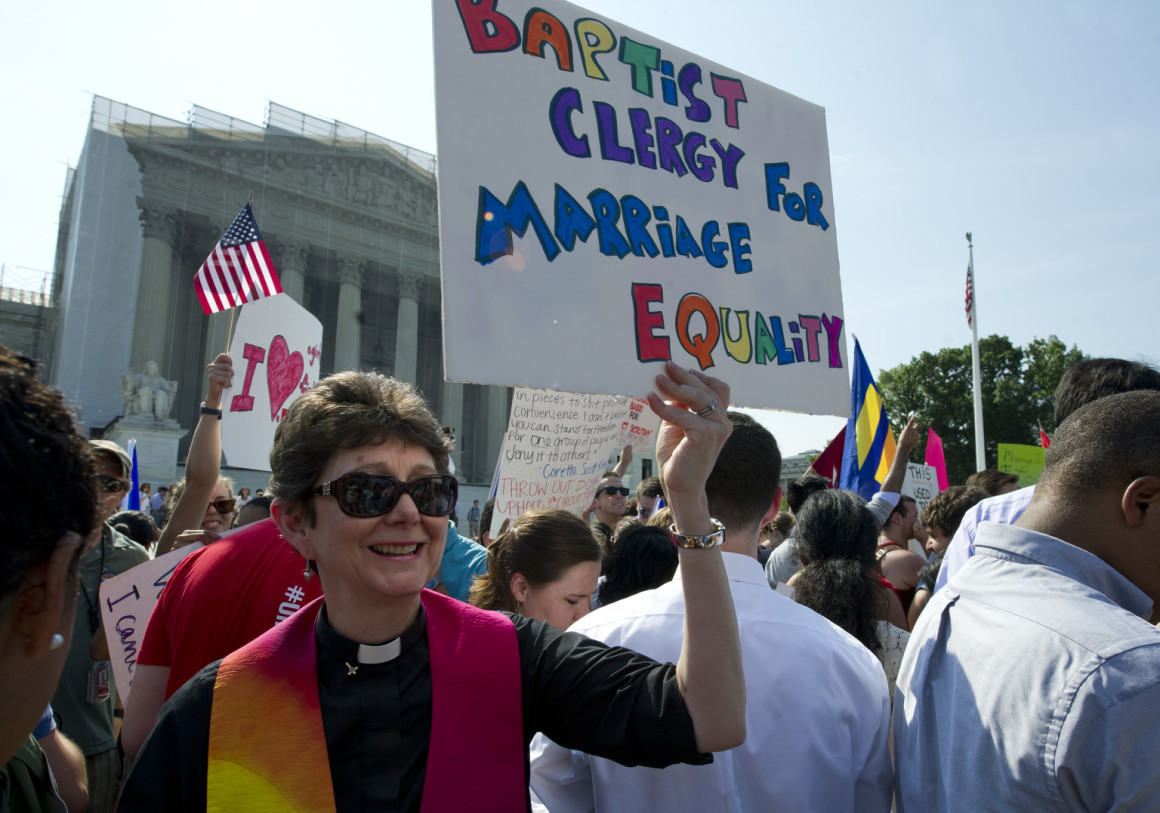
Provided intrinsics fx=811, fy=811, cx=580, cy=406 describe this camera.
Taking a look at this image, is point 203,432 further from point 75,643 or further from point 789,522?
point 789,522

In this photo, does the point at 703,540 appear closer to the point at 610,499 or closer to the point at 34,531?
the point at 34,531

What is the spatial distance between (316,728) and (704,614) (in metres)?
0.75

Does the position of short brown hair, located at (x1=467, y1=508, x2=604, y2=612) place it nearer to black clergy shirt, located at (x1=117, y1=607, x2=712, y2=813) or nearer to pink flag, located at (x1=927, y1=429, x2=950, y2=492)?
black clergy shirt, located at (x1=117, y1=607, x2=712, y2=813)

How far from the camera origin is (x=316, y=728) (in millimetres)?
1508

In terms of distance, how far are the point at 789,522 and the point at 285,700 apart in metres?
6.13

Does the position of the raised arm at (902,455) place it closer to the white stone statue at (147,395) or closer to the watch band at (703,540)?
the watch band at (703,540)

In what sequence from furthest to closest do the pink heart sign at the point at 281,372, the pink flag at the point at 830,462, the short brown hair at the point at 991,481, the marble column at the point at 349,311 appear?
the marble column at the point at 349,311, the pink flag at the point at 830,462, the pink heart sign at the point at 281,372, the short brown hair at the point at 991,481

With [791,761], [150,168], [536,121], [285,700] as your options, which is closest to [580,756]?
[791,761]

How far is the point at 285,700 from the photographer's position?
153 cm

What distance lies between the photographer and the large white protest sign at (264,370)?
556 centimetres

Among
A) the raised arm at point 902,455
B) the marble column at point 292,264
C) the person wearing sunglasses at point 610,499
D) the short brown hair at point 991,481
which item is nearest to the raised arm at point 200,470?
the raised arm at point 902,455

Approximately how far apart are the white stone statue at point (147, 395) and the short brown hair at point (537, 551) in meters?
20.8

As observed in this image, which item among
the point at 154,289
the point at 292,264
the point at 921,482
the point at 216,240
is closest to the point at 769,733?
the point at 921,482

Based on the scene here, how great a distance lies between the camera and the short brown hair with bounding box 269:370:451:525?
1669mm
